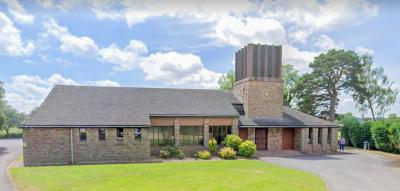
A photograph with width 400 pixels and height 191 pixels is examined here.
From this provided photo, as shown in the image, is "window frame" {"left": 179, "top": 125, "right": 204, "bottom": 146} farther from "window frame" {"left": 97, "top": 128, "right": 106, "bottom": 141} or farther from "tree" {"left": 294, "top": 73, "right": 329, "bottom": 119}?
"tree" {"left": 294, "top": 73, "right": 329, "bottom": 119}

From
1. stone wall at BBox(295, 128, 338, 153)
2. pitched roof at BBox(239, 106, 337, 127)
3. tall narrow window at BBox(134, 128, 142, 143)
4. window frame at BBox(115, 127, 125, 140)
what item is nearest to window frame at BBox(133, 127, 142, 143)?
tall narrow window at BBox(134, 128, 142, 143)

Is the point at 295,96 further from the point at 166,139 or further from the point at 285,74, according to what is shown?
the point at 166,139

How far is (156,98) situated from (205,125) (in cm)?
540

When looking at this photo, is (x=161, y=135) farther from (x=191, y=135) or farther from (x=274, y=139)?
(x=274, y=139)

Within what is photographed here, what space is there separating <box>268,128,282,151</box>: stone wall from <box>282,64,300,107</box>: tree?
58.2 ft

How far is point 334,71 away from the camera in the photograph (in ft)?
121

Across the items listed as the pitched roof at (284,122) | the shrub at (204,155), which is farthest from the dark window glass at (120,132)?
the pitched roof at (284,122)

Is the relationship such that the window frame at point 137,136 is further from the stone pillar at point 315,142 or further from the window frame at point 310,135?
the stone pillar at point 315,142

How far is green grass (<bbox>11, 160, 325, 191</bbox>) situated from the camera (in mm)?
11578

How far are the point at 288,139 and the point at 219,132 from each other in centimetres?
732

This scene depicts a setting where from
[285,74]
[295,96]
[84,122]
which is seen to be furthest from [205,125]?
[285,74]

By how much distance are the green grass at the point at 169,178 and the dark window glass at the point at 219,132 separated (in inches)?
243

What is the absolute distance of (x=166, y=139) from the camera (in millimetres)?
21781

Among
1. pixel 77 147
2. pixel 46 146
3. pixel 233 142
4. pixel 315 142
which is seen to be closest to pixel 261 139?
pixel 233 142
